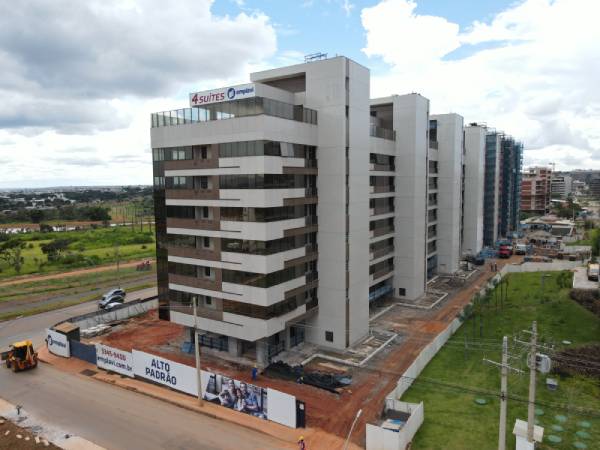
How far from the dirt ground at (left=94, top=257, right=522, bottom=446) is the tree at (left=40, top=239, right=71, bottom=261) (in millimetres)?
58356

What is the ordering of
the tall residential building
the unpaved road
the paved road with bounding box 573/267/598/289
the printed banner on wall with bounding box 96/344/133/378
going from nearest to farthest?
1. the printed banner on wall with bounding box 96/344/133/378
2. the paved road with bounding box 573/267/598/289
3. the unpaved road
4. the tall residential building

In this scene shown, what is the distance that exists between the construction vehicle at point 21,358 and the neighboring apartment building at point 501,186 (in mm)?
96568

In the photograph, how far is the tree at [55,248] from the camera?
105 meters

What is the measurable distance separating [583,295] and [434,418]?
36996 millimetres

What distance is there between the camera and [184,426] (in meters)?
33.0

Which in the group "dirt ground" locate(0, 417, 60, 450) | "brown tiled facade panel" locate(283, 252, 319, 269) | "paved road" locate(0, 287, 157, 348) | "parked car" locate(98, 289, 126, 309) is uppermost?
"brown tiled facade panel" locate(283, 252, 319, 269)

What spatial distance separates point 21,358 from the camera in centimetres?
4388

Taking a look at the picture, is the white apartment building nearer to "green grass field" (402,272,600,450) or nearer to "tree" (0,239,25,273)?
"green grass field" (402,272,600,450)

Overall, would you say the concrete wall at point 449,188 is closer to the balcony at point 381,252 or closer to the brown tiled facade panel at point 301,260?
the balcony at point 381,252

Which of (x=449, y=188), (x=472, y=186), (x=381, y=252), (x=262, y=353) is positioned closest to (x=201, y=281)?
(x=262, y=353)

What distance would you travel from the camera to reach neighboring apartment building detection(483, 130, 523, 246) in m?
106

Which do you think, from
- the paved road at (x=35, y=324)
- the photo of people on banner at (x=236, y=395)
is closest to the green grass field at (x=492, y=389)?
the photo of people on banner at (x=236, y=395)

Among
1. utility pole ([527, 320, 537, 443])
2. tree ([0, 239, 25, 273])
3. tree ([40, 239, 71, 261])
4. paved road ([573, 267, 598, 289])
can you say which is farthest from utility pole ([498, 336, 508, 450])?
tree ([40, 239, 71, 261])

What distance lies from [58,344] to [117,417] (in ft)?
58.0
